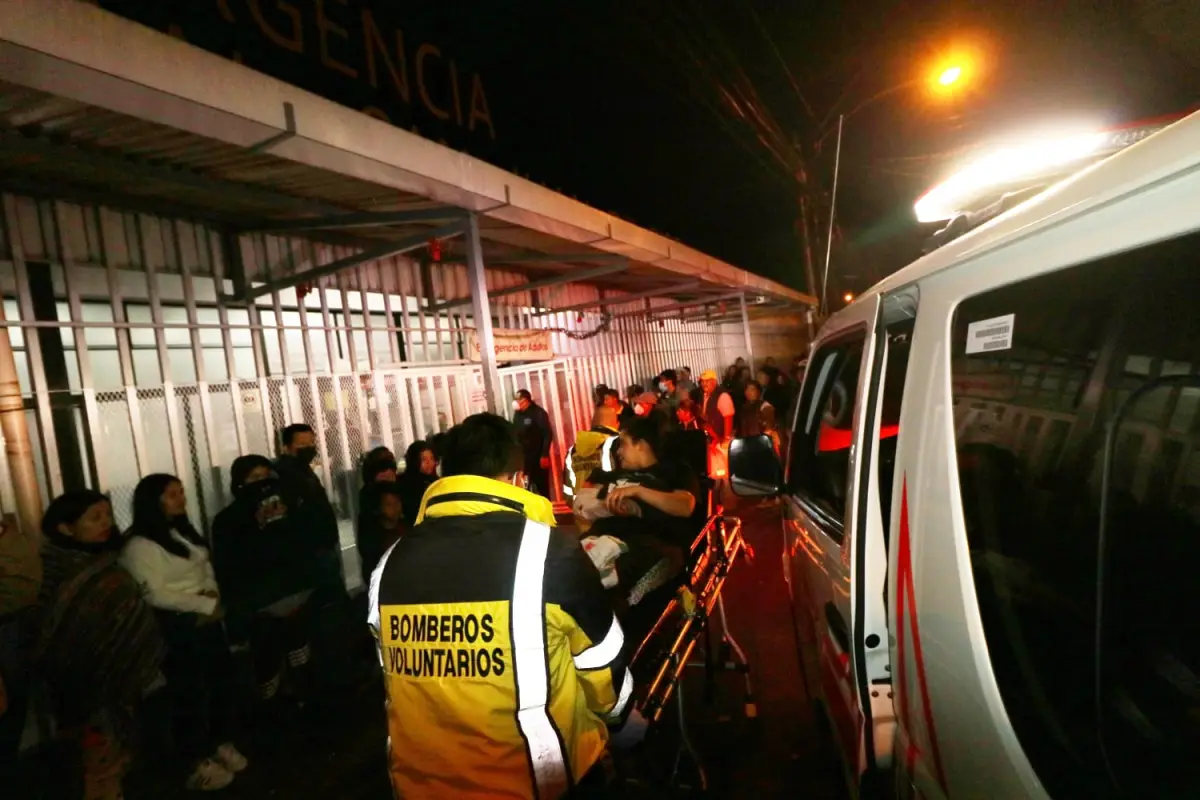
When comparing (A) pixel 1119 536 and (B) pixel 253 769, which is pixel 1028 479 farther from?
(B) pixel 253 769

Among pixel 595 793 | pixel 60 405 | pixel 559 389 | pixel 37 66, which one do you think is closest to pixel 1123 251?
pixel 595 793

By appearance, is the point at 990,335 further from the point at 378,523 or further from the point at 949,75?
the point at 949,75

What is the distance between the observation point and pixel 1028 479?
1205mm

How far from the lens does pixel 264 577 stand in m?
4.04

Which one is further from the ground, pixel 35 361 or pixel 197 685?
pixel 35 361

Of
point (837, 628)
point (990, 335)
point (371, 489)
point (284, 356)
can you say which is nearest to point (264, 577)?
point (371, 489)

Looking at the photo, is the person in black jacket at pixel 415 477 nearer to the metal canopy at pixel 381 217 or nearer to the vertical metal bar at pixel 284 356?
the vertical metal bar at pixel 284 356

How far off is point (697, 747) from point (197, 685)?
9.29 ft

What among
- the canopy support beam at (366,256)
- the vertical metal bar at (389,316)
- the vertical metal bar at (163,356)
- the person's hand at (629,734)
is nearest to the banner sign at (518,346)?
the vertical metal bar at (389,316)

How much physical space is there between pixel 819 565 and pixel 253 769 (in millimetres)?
3507

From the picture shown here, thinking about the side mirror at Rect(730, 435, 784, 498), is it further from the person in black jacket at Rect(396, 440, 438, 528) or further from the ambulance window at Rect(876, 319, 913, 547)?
the person in black jacket at Rect(396, 440, 438, 528)

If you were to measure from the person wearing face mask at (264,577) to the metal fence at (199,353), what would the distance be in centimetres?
89

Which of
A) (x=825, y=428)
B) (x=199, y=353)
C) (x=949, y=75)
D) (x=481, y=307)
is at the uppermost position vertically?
(x=949, y=75)

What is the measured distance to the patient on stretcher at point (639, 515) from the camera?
9.11ft
